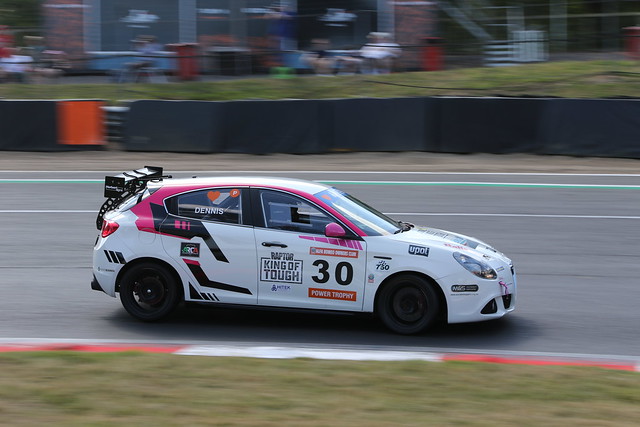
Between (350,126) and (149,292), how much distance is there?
39.8 feet

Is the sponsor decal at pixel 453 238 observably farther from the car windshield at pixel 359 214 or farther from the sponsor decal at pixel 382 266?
the sponsor decal at pixel 382 266

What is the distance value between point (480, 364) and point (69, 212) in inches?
358

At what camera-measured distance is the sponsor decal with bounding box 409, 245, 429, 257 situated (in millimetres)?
7535

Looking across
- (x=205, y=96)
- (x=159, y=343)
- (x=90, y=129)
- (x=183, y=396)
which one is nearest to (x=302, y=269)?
(x=159, y=343)

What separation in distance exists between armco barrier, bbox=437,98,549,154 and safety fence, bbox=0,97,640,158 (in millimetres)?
23

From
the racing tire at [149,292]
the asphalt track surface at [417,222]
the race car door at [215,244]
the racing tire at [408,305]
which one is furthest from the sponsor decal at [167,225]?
the racing tire at [408,305]

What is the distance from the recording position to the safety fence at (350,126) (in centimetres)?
1883

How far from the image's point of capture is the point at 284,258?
765 cm

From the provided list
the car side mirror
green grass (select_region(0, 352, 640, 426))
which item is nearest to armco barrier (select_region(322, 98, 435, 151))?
the car side mirror

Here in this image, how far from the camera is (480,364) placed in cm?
638

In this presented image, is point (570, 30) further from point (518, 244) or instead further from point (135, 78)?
point (518, 244)

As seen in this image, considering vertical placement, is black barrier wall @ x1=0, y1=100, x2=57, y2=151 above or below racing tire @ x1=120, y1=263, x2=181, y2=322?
above

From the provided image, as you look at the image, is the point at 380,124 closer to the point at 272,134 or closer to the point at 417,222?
the point at 272,134

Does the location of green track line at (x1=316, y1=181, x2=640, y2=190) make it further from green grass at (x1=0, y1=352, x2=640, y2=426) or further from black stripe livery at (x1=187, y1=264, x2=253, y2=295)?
green grass at (x1=0, y1=352, x2=640, y2=426)
